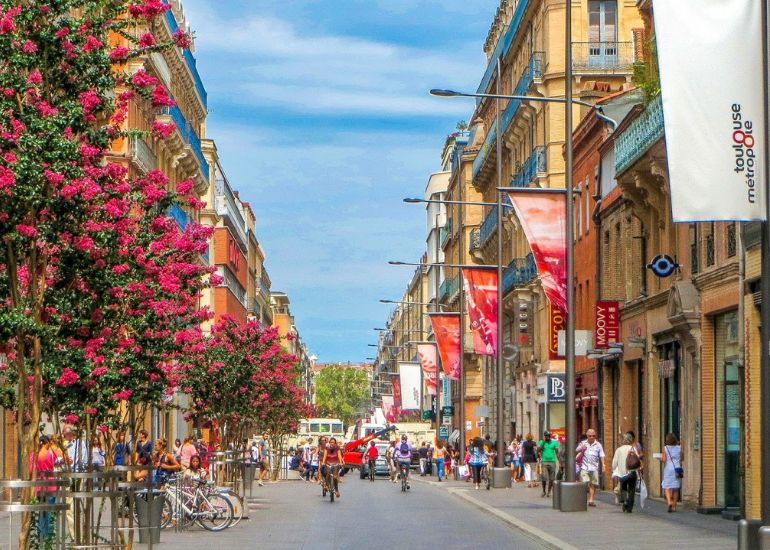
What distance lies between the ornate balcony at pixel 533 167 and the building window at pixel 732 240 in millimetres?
33081

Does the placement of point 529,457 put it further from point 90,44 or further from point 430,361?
point 90,44

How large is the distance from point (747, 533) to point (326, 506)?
90.5 feet

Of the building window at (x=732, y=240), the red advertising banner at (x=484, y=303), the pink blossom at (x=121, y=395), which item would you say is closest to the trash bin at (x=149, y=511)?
the pink blossom at (x=121, y=395)

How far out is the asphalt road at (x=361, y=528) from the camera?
2698 centimetres

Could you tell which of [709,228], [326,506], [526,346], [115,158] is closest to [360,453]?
[526,346]

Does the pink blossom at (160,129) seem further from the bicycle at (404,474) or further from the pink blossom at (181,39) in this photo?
the bicycle at (404,474)

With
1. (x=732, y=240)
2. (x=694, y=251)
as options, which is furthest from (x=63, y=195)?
(x=694, y=251)

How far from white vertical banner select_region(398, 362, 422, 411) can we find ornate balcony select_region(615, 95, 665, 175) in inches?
2024

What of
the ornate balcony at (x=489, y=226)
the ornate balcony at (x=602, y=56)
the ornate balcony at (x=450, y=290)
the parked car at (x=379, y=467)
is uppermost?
the ornate balcony at (x=602, y=56)

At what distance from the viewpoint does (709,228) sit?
35812 mm

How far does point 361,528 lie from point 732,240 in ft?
29.1

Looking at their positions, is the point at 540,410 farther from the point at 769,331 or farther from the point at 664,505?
the point at 769,331

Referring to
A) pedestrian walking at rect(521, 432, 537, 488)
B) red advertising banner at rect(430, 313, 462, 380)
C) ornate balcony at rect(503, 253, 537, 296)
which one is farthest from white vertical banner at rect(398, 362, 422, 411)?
pedestrian walking at rect(521, 432, 537, 488)

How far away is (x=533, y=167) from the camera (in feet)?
225
